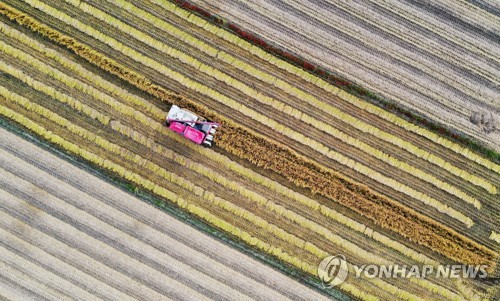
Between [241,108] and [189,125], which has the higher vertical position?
[241,108]

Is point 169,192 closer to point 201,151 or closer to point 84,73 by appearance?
point 201,151

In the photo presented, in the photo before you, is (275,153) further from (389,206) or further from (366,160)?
(389,206)

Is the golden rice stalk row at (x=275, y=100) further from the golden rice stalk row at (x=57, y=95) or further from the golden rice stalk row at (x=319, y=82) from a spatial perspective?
the golden rice stalk row at (x=57, y=95)

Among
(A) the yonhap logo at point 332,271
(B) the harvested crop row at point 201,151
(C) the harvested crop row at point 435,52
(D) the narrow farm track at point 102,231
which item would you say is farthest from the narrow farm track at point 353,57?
(D) the narrow farm track at point 102,231

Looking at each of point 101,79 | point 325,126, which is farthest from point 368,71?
point 101,79

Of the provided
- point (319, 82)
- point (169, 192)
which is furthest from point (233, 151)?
point (319, 82)
